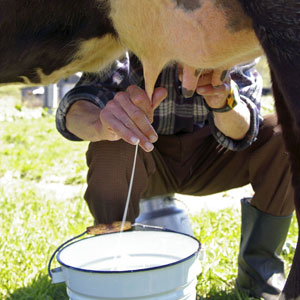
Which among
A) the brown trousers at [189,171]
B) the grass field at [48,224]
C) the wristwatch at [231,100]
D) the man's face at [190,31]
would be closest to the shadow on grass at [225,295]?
the grass field at [48,224]

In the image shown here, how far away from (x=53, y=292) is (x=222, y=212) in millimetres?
971

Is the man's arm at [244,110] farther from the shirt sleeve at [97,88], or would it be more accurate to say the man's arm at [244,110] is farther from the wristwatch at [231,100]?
the shirt sleeve at [97,88]

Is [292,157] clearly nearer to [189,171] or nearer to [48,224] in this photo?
[189,171]

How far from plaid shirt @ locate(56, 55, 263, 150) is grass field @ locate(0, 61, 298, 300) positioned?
454 millimetres

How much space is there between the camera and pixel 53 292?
1.83 metres

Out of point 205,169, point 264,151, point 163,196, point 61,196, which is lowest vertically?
point 61,196

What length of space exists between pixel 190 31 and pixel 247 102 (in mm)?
651

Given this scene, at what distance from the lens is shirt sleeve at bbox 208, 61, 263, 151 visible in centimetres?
180

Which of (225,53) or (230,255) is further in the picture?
(230,255)

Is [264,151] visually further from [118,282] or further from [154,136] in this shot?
[118,282]

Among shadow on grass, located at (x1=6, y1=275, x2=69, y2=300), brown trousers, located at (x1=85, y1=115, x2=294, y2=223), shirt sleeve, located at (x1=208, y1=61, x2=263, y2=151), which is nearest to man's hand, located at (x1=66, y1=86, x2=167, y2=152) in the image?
brown trousers, located at (x1=85, y1=115, x2=294, y2=223)

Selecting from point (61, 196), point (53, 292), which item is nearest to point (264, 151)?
point (53, 292)

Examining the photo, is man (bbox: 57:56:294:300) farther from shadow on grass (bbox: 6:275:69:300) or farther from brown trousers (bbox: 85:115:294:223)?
shadow on grass (bbox: 6:275:69:300)

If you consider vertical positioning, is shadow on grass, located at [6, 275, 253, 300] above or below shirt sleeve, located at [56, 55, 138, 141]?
below
